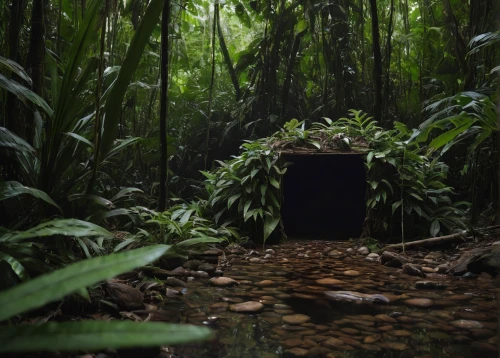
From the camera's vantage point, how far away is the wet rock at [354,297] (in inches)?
61.8

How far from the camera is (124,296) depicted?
138 cm

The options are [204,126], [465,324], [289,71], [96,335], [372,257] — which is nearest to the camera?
[96,335]

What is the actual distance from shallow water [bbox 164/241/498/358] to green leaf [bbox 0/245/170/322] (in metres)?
0.66

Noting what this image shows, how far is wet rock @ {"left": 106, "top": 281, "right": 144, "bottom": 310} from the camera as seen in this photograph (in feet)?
4.45

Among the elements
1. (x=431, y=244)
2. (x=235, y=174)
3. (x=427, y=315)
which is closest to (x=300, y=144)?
(x=235, y=174)

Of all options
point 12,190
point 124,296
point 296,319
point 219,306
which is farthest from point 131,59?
point 296,319

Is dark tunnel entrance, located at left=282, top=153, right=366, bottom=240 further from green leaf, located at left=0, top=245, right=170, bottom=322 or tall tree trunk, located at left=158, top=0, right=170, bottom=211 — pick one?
green leaf, located at left=0, top=245, right=170, bottom=322

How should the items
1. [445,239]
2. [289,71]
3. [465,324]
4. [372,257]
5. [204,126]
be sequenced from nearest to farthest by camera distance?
[465,324] < [372,257] < [445,239] < [289,71] < [204,126]

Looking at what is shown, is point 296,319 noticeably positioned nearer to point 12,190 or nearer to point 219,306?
point 219,306

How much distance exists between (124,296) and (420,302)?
1.10 m

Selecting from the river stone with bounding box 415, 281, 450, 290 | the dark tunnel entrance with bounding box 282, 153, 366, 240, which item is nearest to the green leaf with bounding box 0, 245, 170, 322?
the river stone with bounding box 415, 281, 450, 290

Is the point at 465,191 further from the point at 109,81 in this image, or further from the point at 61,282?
the point at 61,282

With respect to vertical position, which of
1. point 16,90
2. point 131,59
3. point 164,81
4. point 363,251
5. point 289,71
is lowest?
point 363,251

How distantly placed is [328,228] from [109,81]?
2692mm
